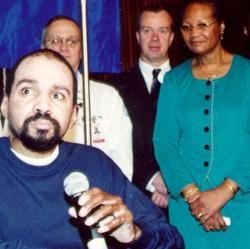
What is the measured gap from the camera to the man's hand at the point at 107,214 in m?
1.10

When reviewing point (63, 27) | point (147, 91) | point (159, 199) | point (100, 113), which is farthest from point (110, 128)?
point (63, 27)

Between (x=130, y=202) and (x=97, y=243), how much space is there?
0.47 meters

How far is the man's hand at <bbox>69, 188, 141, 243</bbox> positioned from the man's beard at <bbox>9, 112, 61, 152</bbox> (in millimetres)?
289

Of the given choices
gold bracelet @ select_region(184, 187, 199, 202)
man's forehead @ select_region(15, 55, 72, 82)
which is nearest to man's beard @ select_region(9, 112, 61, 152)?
man's forehead @ select_region(15, 55, 72, 82)

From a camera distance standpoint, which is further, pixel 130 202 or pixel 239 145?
pixel 239 145

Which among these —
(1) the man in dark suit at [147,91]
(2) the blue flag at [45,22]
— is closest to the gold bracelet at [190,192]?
(1) the man in dark suit at [147,91]

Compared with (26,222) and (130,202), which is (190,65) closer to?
(130,202)

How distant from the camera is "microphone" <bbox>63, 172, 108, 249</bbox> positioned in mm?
1063

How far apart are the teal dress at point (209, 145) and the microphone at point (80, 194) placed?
1138mm

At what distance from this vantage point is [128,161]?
262cm

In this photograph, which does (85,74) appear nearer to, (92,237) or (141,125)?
(141,125)

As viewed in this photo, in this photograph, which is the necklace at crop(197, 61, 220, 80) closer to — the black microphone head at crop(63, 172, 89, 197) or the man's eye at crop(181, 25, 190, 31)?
the man's eye at crop(181, 25, 190, 31)

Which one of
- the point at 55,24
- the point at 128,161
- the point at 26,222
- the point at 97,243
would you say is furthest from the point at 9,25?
the point at 97,243

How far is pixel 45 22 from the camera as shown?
9.51ft
